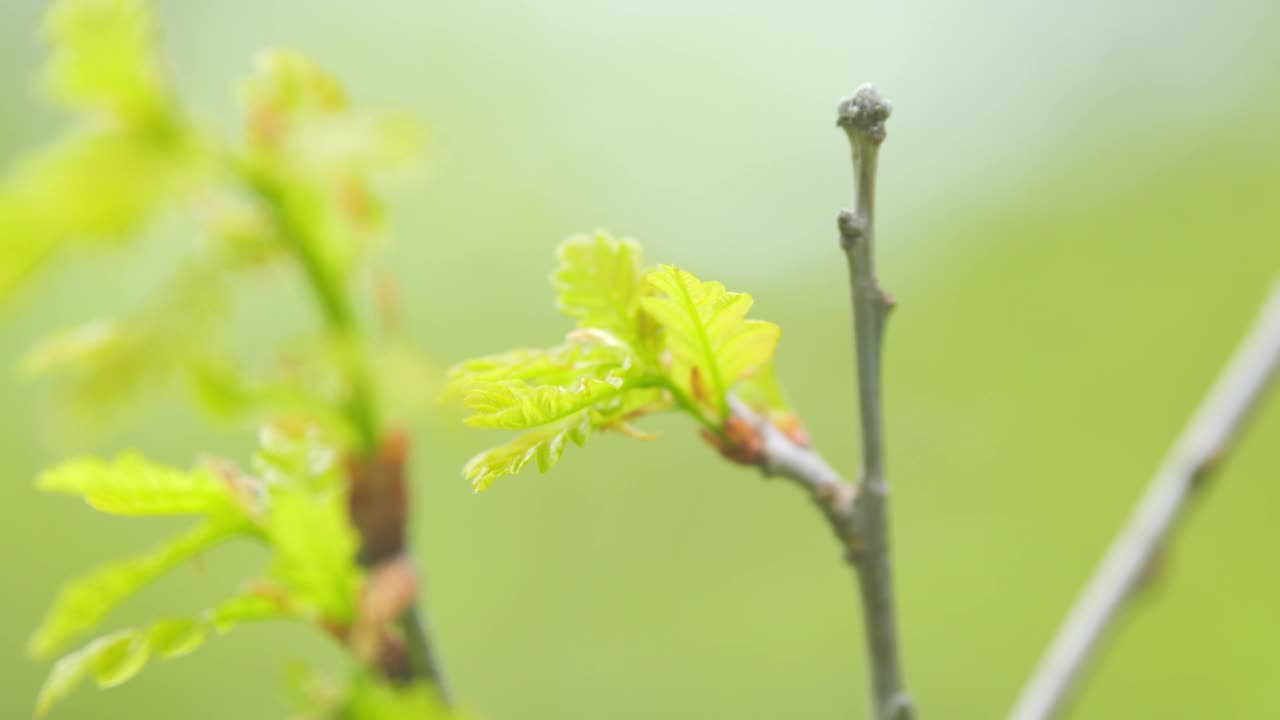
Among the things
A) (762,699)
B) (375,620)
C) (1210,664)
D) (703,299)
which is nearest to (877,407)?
(703,299)

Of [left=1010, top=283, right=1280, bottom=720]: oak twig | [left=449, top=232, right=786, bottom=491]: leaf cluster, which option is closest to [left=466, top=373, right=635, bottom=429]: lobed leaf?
[left=449, top=232, right=786, bottom=491]: leaf cluster

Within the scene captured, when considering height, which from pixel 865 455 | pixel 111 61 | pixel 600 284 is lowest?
pixel 865 455

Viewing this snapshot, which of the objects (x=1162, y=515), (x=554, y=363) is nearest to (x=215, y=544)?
(x=554, y=363)

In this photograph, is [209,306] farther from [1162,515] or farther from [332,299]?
[1162,515]

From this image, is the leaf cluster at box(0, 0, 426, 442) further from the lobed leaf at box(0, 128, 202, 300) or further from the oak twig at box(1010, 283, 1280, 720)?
the oak twig at box(1010, 283, 1280, 720)

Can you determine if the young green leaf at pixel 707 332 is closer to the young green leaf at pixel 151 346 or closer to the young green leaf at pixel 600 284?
the young green leaf at pixel 600 284

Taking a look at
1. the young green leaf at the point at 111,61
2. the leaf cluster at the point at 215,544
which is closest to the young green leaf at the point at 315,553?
the leaf cluster at the point at 215,544
